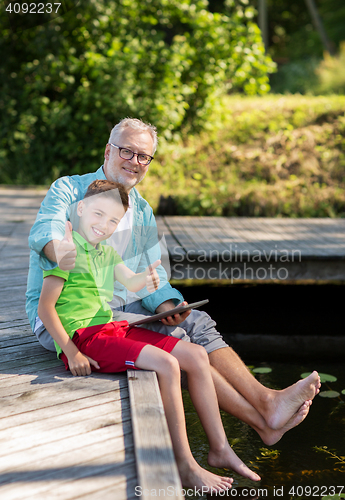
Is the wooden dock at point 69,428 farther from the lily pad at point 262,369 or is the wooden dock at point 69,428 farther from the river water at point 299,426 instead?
the lily pad at point 262,369

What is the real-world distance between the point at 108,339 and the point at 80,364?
0.50ft

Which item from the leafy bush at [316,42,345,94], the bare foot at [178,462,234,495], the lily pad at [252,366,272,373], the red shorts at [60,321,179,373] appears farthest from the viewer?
the leafy bush at [316,42,345,94]

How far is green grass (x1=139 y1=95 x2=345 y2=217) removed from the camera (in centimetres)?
656

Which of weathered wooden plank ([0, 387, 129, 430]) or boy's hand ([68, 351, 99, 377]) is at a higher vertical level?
boy's hand ([68, 351, 99, 377])

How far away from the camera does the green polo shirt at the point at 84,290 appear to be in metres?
2.04

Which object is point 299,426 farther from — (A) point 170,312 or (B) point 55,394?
(B) point 55,394

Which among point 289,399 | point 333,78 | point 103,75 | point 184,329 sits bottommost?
point 289,399

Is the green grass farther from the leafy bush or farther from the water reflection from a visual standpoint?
the water reflection

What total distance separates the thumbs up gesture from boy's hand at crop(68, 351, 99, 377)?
0.36m

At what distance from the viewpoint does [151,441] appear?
1.55 metres

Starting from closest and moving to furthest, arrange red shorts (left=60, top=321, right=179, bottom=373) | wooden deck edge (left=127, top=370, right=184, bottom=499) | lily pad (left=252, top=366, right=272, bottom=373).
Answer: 1. wooden deck edge (left=127, top=370, right=184, bottom=499)
2. red shorts (left=60, top=321, right=179, bottom=373)
3. lily pad (left=252, top=366, right=272, bottom=373)

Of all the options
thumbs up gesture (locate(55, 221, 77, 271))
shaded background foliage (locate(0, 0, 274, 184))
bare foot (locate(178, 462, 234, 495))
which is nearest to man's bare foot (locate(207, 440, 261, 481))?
bare foot (locate(178, 462, 234, 495))

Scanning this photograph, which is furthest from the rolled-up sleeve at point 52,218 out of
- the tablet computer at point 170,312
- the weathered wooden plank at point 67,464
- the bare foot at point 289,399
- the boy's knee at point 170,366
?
the bare foot at point 289,399

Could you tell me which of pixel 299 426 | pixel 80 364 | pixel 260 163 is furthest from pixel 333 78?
pixel 80 364
